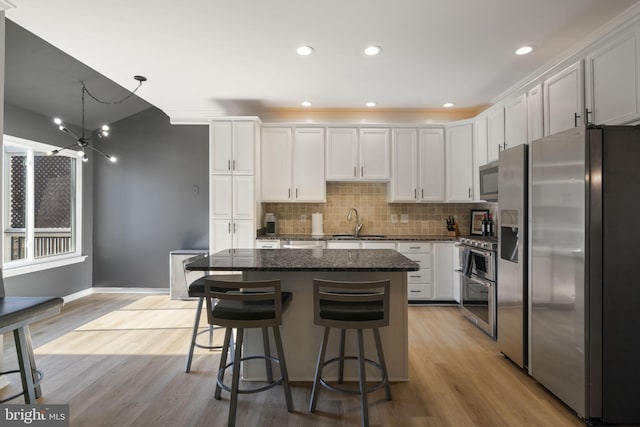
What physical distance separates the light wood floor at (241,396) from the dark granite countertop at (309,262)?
70cm

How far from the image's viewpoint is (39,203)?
4.36m

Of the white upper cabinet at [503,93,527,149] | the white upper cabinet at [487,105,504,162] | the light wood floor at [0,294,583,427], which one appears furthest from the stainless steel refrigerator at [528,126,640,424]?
the white upper cabinet at [487,105,504,162]

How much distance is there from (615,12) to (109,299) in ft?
20.6

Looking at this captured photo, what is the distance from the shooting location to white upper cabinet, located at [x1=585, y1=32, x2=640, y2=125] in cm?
226

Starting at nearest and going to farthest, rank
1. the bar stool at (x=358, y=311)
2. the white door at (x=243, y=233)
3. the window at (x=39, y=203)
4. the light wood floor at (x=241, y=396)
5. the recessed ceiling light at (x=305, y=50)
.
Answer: the bar stool at (x=358, y=311)
the light wood floor at (x=241, y=396)
the recessed ceiling light at (x=305, y=50)
the window at (x=39, y=203)
the white door at (x=243, y=233)

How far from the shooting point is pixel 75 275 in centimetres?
480

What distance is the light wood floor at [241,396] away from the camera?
207cm

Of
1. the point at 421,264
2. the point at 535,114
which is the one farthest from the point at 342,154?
the point at 535,114

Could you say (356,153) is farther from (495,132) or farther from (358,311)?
(358,311)

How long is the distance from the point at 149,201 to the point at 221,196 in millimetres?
1481

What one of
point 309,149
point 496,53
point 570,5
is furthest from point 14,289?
point 570,5

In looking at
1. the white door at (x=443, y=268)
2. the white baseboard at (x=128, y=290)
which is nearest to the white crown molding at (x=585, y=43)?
the white door at (x=443, y=268)

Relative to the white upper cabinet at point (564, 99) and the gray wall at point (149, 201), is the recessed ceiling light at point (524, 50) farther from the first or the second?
the gray wall at point (149, 201)

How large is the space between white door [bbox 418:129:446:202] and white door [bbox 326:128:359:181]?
3.02 feet
